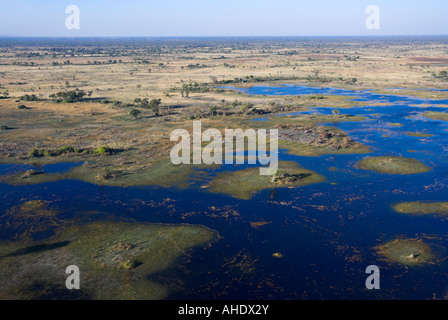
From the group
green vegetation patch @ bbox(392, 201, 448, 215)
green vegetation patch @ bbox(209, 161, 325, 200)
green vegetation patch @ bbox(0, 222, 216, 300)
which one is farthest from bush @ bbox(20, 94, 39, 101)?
green vegetation patch @ bbox(392, 201, 448, 215)

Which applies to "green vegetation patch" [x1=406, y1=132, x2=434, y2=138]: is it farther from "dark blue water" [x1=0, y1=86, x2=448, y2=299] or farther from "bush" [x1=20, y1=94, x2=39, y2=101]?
"bush" [x1=20, y1=94, x2=39, y2=101]

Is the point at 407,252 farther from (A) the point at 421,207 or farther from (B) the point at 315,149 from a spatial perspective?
(B) the point at 315,149

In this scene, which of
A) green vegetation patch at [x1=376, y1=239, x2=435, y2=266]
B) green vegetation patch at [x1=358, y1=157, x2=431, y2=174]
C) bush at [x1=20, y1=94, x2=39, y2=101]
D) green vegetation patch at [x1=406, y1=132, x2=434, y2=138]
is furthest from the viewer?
bush at [x1=20, y1=94, x2=39, y2=101]

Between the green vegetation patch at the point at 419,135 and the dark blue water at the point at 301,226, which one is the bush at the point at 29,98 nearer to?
the dark blue water at the point at 301,226

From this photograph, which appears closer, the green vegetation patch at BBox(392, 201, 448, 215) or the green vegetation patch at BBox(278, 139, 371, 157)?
the green vegetation patch at BBox(392, 201, 448, 215)

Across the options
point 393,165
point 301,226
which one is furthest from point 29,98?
point 393,165

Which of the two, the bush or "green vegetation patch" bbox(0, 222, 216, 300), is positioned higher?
the bush

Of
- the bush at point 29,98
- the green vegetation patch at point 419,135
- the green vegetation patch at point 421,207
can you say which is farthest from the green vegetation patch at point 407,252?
the bush at point 29,98
